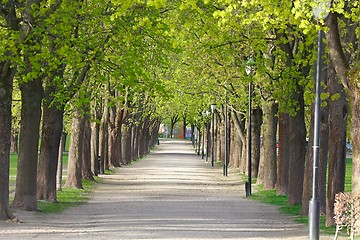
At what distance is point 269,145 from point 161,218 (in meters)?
14.1

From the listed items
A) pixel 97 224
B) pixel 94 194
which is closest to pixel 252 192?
pixel 94 194

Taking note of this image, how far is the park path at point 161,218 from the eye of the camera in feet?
68.3

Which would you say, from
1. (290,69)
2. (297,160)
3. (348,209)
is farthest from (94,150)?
(348,209)

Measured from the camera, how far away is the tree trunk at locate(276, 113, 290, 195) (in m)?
35.2

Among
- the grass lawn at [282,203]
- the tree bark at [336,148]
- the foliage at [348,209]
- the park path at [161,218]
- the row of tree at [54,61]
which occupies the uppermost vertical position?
the row of tree at [54,61]

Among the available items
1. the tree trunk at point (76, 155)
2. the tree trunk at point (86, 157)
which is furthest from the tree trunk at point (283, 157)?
the tree trunk at point (86, 157)

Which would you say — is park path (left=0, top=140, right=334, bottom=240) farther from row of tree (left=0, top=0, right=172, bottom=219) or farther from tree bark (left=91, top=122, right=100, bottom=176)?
tree bark (left=91, top=122, right=100, bottom=176)

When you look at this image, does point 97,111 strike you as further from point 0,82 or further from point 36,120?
point 0,82

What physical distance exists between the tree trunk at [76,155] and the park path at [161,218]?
0.99 metres

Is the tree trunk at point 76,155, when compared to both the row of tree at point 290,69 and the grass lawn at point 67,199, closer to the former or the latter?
the grass lawn at point 67,199

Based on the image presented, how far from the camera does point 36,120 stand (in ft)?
85.7

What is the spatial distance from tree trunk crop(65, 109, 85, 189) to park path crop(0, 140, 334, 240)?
39.0 inches

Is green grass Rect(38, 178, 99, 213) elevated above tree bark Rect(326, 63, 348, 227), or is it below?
below

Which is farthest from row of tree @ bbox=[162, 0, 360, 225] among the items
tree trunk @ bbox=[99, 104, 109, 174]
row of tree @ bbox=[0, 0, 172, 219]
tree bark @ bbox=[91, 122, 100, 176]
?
Result: tree trunk @ bbox=[99, 104, 109, 174]
